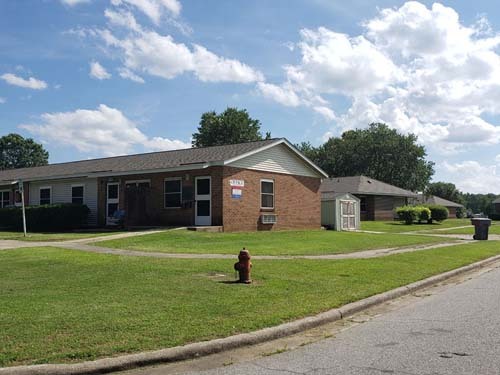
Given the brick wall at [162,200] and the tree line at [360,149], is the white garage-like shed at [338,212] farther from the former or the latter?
Answer: the tree line at [360,149]

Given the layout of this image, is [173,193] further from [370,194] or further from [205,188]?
[370,194]

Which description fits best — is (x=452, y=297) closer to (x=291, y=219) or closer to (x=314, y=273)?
(x=314, y=273)

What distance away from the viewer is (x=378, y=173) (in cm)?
7900

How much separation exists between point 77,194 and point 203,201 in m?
8.90

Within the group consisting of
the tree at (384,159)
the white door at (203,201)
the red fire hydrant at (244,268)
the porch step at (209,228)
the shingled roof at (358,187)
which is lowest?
the red fire hydrant at (244,268)

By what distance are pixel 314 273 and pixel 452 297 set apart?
9.53ft

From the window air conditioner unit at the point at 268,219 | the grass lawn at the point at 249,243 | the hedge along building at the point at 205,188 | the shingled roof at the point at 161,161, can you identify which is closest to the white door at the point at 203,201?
the hedge along building at the point at 205,188

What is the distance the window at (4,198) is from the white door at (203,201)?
15.5 meters

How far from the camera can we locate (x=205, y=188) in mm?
23875

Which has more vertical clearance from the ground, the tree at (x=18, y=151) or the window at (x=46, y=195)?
the tree at (x=18, y=151)

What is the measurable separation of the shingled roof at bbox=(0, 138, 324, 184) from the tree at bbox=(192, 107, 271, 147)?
3830cm

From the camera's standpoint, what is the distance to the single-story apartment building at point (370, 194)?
156 ft

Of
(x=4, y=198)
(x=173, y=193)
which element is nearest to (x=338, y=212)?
(x=173, y=193)

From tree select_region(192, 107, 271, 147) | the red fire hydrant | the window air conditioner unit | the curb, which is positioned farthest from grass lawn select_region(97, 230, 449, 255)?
tree select_region(192, 107, 271, 147)
